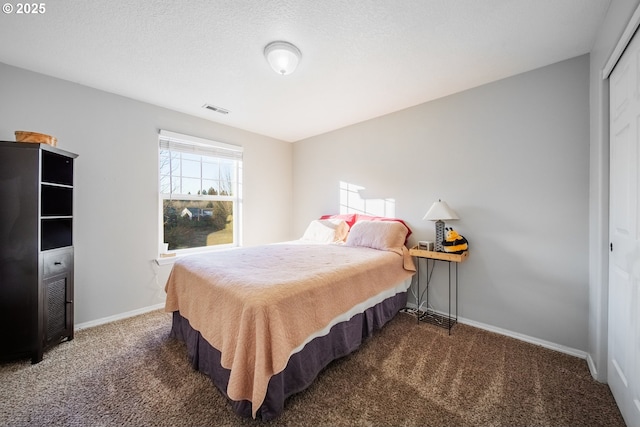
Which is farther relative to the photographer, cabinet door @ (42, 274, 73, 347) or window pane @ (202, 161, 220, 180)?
window pane @ (202, 161, 220, 180)

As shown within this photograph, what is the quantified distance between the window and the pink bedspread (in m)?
1.22

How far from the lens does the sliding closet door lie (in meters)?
1.23

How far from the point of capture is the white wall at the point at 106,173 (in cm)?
223

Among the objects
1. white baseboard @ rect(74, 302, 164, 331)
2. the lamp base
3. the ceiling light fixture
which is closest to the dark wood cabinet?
white baseboard @ rect(74, 302, 164, 331)

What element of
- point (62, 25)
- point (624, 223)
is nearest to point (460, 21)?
point (624, 223)

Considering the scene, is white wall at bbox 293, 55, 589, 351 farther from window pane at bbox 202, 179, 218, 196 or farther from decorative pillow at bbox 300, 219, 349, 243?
window pane at bbox 202, 179, 218, 196

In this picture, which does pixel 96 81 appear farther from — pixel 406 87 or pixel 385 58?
pixel 406 87

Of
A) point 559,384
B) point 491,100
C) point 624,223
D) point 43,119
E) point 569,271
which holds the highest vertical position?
point 491,100

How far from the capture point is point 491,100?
93.2 inches

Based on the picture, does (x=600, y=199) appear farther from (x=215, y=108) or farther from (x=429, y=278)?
(x=215, y=108)

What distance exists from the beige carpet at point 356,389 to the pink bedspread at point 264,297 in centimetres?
37

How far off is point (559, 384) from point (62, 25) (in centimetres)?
418

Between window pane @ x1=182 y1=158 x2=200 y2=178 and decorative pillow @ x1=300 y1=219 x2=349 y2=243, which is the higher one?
window pane @ x1=182 y1=158 x2=200 y2=178

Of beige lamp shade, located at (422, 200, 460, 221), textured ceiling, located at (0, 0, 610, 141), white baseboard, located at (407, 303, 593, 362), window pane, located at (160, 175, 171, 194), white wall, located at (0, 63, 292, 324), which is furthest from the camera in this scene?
window pane, located at (160, 175, 171, 194)
